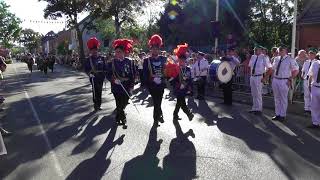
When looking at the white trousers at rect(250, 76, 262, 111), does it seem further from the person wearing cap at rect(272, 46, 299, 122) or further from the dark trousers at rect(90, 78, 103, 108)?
the dark trousers at rect(90, 78, 103, 108)

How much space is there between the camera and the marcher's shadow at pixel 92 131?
8.46 meters

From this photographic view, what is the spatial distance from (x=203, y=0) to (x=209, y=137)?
31981 millimetres

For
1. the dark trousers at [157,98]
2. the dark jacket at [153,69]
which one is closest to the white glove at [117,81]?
the dark jacket at [153,69]

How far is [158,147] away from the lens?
833cm

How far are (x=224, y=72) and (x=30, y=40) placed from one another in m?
135

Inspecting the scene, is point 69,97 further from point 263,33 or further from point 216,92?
point 263,33

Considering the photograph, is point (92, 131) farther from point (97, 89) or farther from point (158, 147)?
point (97, 89)

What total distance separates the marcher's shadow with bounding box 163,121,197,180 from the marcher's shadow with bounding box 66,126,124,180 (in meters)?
0.96

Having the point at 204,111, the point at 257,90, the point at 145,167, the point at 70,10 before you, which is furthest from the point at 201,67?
the point at 70,10

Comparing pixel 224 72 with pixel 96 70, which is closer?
pixel 96 70

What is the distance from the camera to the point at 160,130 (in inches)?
391

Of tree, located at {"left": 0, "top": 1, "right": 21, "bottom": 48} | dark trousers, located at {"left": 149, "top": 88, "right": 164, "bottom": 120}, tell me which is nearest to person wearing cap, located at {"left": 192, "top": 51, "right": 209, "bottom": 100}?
dark trousers, located at {"left": 149, "top": 88, "right": 164, "bottom": 120}

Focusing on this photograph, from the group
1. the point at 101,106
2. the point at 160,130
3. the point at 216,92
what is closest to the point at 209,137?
the point at 160,130

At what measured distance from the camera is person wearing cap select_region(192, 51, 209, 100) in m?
Answer: 16.3
